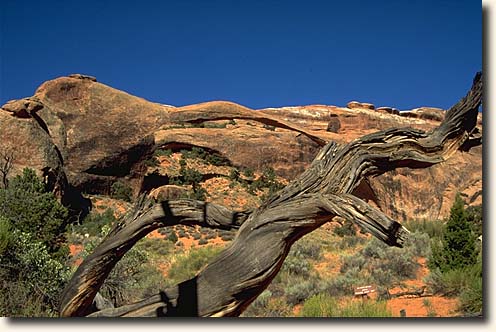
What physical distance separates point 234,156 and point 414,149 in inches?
969

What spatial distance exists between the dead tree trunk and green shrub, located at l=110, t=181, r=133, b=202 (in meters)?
18.9

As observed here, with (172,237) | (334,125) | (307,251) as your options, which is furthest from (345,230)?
(334,125)

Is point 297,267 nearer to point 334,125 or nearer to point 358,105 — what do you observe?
point 334,125

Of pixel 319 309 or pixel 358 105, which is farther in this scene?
pixel 358 105

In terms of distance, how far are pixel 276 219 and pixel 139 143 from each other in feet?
63.8

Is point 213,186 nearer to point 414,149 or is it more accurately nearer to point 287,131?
point 287,131

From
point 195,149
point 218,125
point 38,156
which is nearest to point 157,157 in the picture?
point 195,149

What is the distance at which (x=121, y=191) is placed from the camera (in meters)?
21.5

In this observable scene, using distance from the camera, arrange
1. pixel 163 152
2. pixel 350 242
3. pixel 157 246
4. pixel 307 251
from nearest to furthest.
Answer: pixel 307 251
pixel 157 246
pixel 350 242
pixel 163 152

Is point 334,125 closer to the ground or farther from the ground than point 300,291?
farther from the ground

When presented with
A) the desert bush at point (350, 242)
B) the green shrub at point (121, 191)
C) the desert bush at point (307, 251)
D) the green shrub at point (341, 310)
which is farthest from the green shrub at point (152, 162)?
the green shrub at point (341, 310)

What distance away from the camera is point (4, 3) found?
6.09 meters

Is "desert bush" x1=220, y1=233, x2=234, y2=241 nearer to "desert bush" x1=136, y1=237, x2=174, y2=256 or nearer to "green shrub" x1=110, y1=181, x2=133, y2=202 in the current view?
"desert bush" x1=136, y1=237, x2=174, y2=256

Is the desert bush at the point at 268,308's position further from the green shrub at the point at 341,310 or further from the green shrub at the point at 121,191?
the green shrub at the point at 121,191
